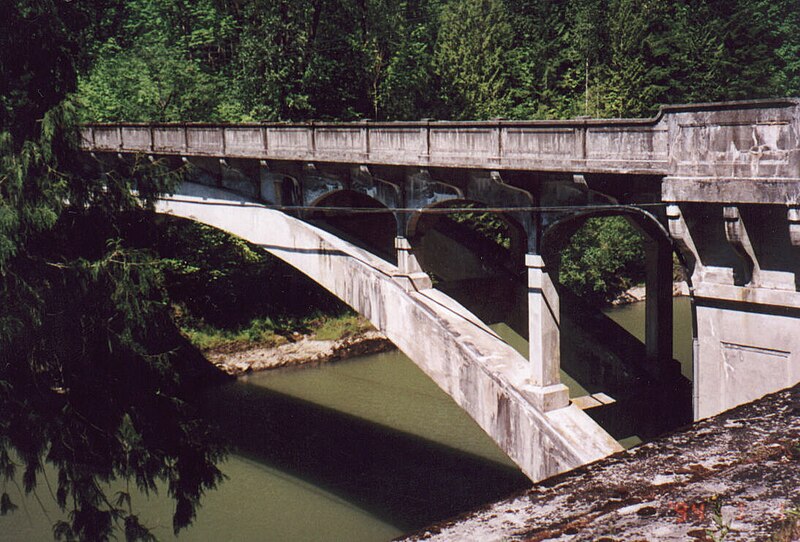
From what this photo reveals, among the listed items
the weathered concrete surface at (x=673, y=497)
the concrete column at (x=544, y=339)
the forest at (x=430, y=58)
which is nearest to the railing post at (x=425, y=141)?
the concrete column at (x=544, y=339)

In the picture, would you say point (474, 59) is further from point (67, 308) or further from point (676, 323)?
point (67, 308)

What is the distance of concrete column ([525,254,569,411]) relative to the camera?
1269 cm

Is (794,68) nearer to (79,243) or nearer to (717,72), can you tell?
(717,72)

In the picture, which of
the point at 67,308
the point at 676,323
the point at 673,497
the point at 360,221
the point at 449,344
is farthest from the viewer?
the point at 676,323

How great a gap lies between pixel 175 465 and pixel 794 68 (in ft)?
122

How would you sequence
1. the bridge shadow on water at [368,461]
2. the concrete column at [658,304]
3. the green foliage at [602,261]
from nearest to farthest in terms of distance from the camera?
the concrete column at [658,304], the bridge shadow on water at [368,461], the green foliage at [602,261]

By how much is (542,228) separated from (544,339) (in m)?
1.66

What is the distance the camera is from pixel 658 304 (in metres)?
15.3

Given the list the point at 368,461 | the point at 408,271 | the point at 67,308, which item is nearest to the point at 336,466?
the point at 368,461

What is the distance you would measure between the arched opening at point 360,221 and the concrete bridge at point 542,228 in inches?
2.1

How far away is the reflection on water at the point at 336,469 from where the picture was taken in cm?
1622

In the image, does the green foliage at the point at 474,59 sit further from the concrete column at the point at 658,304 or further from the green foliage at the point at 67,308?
the green foliage at the point at 67,308

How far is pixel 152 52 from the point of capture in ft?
108

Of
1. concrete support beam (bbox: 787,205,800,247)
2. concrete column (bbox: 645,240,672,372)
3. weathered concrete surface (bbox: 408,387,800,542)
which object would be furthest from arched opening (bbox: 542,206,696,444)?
weathered concrete surface (bbox: 408,387,800,542)
